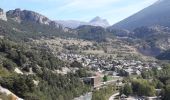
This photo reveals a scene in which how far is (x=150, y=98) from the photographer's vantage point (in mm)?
176625

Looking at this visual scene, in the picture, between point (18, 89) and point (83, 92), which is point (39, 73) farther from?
point (18, 89)

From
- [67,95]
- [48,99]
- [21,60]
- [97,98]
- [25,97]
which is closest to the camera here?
[25,97]

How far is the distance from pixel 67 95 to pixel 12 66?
23363mm

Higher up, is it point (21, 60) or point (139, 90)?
point (21, 60)

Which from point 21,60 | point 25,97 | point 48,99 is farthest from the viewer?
point 21,60

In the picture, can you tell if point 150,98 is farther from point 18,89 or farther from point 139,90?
point 18,89

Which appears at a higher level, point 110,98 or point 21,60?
point 21,60

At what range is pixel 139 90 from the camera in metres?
192

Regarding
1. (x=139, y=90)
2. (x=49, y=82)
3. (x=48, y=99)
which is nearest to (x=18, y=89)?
(x=48, y=99)

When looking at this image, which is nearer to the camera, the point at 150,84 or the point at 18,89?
the point at 18,89

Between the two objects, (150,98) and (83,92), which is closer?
(150,98)

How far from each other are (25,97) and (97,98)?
34.4m

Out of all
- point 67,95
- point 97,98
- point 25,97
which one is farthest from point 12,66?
point 25,97

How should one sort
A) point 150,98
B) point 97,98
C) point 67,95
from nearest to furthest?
point 97,98, point 67,95, point 150,98
